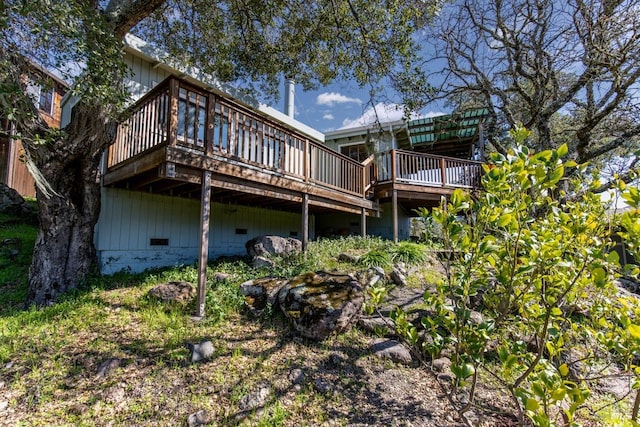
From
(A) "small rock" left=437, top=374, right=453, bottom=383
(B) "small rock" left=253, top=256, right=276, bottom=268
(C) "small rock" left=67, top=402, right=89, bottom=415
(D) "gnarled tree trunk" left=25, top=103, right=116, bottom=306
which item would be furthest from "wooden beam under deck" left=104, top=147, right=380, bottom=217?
(A) "small rock" left=437, top=374, right=453, bottom=383

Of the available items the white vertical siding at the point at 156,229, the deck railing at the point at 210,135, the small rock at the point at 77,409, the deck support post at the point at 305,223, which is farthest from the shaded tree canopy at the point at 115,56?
the deck support post at the point at 305,223

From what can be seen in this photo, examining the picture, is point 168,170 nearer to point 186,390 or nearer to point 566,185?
point 186,390

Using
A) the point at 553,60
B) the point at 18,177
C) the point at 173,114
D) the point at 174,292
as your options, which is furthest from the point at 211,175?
the point at 18,177

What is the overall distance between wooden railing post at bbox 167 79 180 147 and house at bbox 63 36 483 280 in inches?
0.7

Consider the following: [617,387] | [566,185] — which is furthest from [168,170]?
[566,185]

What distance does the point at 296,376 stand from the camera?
3.17 metres

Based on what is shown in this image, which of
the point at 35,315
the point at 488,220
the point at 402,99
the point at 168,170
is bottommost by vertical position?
the point at 35,315

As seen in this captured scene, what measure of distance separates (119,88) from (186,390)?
3.96m

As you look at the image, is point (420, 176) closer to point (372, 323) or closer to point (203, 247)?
point (372, 323)

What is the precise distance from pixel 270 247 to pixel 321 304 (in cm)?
268

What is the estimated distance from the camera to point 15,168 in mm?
10680

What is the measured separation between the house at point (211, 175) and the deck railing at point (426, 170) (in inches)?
1.3

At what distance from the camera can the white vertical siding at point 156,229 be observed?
5.83m

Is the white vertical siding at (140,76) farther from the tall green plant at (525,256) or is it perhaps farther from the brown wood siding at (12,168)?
the tall green plant at (525,256)
